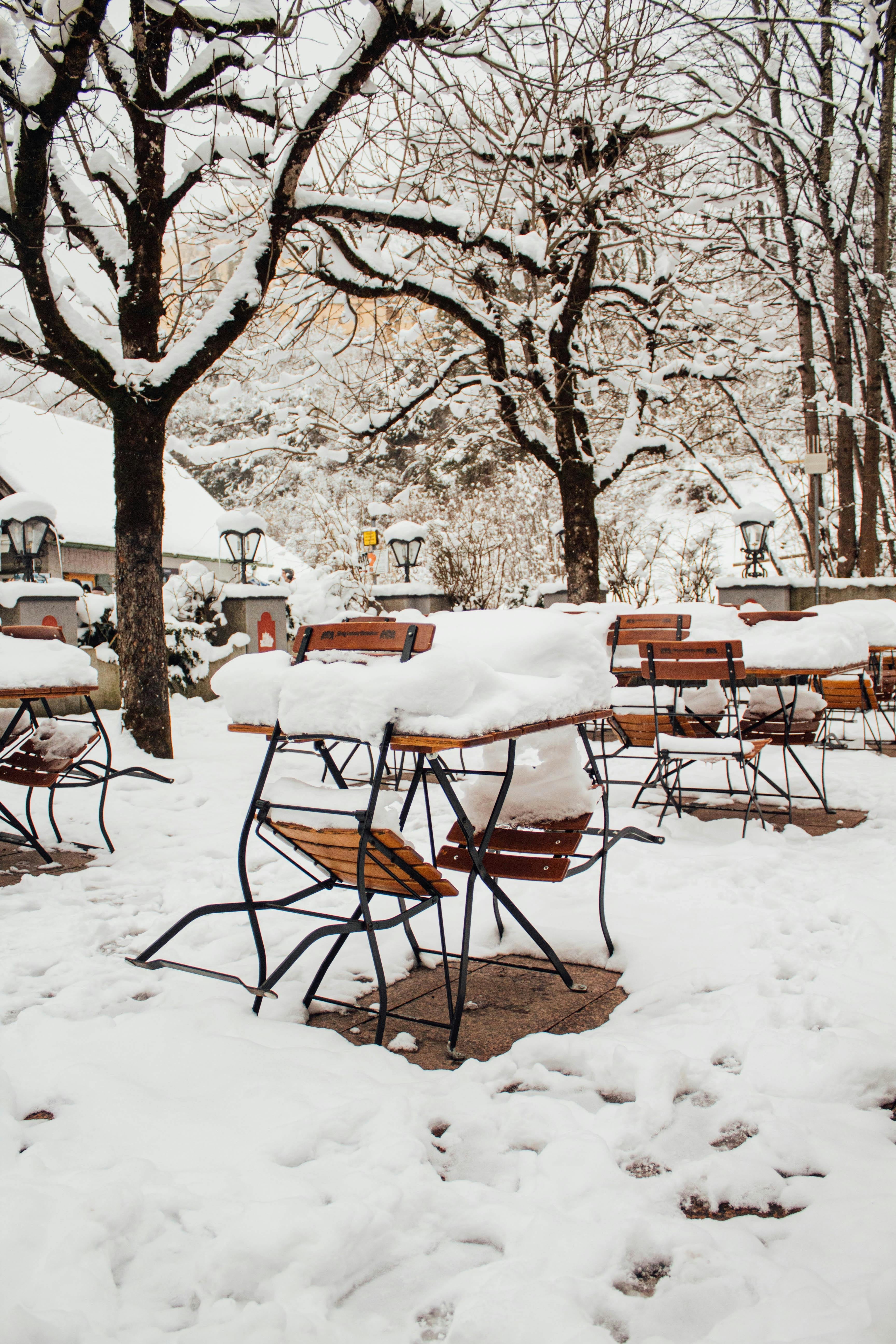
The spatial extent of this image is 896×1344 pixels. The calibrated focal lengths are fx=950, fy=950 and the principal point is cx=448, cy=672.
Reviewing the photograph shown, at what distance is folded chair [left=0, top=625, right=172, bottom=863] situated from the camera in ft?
16.4

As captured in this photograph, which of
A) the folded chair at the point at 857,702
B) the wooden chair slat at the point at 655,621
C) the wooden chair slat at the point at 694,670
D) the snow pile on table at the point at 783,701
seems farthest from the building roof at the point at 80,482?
the wooden chair slat at the point at 694,670

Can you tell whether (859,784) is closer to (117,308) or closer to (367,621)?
(367,621)

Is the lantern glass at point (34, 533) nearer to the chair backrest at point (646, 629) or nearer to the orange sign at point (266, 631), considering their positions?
the orange sign at point (266, 631)

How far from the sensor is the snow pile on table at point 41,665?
494cm

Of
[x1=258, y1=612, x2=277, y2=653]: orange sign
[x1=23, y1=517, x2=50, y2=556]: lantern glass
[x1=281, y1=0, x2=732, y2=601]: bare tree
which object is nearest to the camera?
[x1=281, y1=0, x2=732, y2=601]: bare tree

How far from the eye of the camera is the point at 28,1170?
6.75 feet

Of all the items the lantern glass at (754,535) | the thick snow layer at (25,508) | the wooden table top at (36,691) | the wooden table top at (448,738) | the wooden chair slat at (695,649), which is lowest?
the wooden table top at (448,738)

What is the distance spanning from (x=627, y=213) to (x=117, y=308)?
6492 millimetres

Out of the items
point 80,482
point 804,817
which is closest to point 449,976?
point 804,817

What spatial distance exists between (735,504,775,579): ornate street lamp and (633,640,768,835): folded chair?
30.1ft

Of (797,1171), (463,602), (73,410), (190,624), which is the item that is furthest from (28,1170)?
(463,602)

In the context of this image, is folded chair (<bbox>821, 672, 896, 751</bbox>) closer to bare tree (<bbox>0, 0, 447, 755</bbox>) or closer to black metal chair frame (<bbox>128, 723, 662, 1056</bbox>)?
black metal chair frame (<bbox>128, 723, 662, 1056</bbox>)

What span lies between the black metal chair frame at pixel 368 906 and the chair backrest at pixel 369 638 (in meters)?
0.29

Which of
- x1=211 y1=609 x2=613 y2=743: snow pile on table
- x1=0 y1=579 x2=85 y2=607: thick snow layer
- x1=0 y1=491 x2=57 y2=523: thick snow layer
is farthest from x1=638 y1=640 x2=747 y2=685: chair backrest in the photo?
x1=0 y1=491 x2=57 y2=523: thick snow layer
